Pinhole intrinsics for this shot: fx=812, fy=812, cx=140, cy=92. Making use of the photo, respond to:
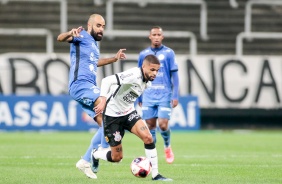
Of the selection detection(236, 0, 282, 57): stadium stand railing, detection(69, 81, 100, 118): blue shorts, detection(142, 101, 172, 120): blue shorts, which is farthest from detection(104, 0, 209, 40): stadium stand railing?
detection(69, 81, 100, 118): blue shorts

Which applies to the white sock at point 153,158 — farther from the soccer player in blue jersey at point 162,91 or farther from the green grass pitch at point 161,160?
the soccer player in blue jersey at point 162,91

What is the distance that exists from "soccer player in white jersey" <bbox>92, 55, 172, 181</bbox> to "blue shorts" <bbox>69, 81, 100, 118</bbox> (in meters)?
0.49

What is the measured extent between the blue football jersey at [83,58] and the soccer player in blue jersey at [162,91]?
2.99 meters

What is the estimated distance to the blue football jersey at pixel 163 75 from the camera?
14.4 metres

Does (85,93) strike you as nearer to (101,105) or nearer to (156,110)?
(101,105)

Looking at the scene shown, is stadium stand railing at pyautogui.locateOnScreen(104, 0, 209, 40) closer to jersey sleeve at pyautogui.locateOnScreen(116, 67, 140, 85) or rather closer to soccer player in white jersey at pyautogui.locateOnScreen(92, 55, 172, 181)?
soccer player in white jersey at pyautogui.locateOnScreen(92, 55, 172, 181)

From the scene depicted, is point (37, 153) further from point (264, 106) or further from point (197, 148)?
point (264, 106)

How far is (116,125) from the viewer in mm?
10578

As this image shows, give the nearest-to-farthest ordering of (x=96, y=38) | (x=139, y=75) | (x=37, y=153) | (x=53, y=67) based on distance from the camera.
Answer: (x=139, y=75) < (x=96, y=38) < (x=37, y=153) < (x=53, y=67)

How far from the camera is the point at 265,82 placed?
25.5m

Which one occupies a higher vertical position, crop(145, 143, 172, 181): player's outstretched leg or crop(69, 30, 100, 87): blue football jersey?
crop(69, 30, 100, 87): blue football jersey

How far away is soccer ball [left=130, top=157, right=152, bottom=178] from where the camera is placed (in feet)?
33.2

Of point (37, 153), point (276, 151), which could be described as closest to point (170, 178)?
point (37, 153)

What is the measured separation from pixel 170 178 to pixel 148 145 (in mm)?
685
